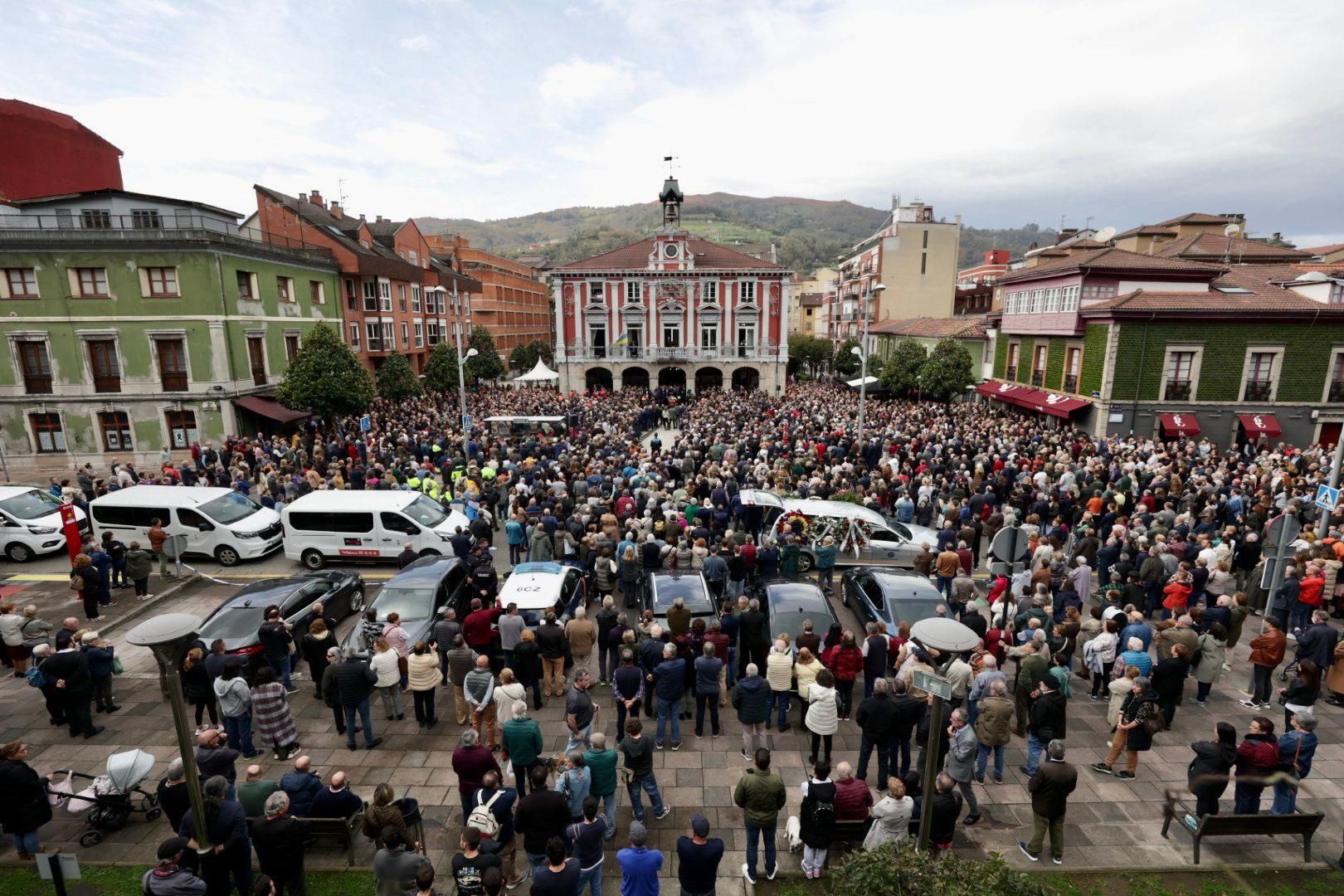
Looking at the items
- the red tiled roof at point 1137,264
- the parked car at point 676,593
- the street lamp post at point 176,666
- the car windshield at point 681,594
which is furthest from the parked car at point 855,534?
the red tiled roof at point 1137,264

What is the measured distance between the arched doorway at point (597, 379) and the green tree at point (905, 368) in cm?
2085

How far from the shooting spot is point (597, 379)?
52000 mm

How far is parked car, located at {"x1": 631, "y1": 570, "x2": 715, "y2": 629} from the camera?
426 inches

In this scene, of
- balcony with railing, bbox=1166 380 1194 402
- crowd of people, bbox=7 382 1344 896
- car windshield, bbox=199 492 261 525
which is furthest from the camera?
balcony with railing, bbox=1166 380 1194 402

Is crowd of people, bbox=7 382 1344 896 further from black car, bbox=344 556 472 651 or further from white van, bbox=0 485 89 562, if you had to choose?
white van, bbox=0 485 89 562

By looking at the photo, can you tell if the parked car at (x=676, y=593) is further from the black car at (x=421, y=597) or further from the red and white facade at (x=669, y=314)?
the red and white facade at (x=669, y=314)

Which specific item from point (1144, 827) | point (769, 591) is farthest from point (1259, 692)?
point (769, 591)

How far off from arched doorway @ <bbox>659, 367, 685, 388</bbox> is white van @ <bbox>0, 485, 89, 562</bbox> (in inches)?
1531

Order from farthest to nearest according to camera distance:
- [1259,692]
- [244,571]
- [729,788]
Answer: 1. [244,571]
2. [1259,692]
3. [729,788]

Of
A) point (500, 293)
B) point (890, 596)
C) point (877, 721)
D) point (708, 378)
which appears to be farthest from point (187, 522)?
point (500, 293)

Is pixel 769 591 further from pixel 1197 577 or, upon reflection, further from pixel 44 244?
pixel 44 244

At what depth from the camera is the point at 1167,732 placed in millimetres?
9148

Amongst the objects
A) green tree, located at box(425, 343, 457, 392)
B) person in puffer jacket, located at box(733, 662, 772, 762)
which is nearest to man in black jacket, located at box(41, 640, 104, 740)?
person in puffer jacket, located at box(733, 662, 772, 762)

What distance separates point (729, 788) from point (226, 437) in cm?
2628
